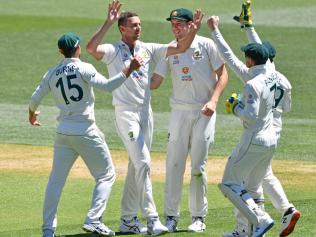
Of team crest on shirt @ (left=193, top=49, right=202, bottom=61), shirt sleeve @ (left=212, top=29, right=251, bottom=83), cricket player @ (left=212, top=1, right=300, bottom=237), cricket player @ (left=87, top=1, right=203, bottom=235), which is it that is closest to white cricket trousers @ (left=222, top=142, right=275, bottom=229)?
cricket player @ (left=212, top=1, right=300, bottom=237)

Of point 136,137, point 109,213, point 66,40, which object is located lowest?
point 109,213

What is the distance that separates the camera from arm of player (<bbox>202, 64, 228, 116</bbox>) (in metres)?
13.0

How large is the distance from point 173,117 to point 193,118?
260mm

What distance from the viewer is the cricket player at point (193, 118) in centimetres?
1323

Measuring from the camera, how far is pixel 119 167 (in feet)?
58.0

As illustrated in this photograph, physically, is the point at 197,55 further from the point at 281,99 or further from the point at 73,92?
the point at 73,92

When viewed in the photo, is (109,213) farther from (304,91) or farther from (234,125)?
(304,91)

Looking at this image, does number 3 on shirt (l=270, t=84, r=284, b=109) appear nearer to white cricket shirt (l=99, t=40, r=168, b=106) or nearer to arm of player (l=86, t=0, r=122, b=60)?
white cricket shirt (l=99, t=40, r=168, b=106)

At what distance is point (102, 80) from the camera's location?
1227 centimetres

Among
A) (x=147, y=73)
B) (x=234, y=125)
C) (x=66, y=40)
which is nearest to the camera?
(x=66, y=40)

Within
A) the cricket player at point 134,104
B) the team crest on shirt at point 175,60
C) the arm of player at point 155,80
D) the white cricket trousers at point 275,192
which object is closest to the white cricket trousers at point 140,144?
the cricket player at point 134,104

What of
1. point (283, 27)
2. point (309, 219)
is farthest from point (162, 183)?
point (283, 27)

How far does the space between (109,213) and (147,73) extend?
2261mm

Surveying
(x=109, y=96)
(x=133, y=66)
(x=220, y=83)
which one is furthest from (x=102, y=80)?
(x=109, y=96)
